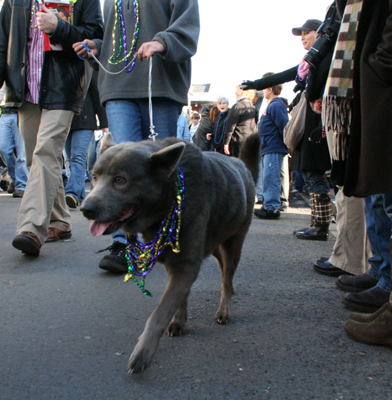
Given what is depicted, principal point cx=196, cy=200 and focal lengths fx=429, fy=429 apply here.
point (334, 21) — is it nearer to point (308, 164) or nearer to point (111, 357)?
point (308, 164)

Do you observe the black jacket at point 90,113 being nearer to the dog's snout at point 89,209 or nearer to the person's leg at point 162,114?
the person's leg at point 162,114

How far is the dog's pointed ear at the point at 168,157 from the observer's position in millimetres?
2193

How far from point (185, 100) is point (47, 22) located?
1399mm

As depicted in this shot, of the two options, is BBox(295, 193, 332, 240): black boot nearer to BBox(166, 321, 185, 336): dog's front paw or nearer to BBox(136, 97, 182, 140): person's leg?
BBox(136, 97, 182, 140): person's leg

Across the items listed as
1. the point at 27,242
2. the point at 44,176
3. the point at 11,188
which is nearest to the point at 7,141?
the point at 11,188

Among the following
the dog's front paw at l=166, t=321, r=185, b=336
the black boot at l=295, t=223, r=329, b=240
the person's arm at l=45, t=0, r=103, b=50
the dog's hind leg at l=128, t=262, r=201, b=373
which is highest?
the person's arm at l=45, t=0, r=103, b=50

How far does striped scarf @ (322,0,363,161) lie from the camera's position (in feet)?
7.84

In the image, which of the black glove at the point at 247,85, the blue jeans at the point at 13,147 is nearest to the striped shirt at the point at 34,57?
the black glove at the point at 247,85

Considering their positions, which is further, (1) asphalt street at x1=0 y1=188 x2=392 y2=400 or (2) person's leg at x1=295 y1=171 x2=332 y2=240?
(2) person's leg at x1=295 y1=171 x2=332 y2=240

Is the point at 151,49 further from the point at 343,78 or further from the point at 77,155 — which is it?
the point at 77,155

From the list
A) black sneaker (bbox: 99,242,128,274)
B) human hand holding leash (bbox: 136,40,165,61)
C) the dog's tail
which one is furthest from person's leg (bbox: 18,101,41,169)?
the dog's tail

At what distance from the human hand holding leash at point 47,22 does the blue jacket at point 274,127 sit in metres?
4.20

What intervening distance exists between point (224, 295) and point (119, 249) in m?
1.13

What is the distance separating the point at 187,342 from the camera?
2369 millimetres
